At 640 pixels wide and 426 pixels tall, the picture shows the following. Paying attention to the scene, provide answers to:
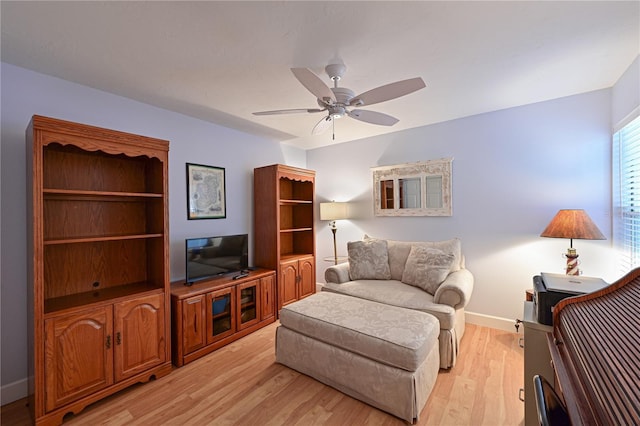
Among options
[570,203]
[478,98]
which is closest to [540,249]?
[570,203]

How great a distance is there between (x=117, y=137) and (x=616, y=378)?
2874 millimetres

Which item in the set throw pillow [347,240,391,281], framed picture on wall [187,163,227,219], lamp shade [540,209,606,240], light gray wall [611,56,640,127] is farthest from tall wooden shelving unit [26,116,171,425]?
light gray wall [611,56,640,127]

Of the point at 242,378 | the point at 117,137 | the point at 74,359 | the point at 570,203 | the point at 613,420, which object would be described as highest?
the point at 117,137

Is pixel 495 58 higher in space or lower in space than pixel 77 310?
higher

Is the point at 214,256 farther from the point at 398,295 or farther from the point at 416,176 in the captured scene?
the point at 416,176

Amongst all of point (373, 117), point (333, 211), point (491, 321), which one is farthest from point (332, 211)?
point (491, 321)

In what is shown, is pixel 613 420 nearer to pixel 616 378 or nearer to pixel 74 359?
pixel 616 378

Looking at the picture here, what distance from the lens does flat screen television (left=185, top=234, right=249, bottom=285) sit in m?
2.74

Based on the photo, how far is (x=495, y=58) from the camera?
197 centimetres

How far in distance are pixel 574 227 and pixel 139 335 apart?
3.75 metres

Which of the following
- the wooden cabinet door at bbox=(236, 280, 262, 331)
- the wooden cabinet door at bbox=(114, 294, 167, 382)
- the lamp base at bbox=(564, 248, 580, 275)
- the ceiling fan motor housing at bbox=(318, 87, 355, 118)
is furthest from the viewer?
the wooden cabinet door at bbox=(236, 280, 262, 331)

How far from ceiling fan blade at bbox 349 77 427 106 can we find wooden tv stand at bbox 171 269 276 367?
Answer: 7.28ft

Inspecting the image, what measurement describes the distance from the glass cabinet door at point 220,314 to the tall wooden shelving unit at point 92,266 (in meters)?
0.40

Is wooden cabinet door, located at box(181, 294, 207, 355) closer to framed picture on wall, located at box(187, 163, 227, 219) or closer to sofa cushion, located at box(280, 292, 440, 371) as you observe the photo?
sofa cushion, located at box(280, 292, 440, 371)
